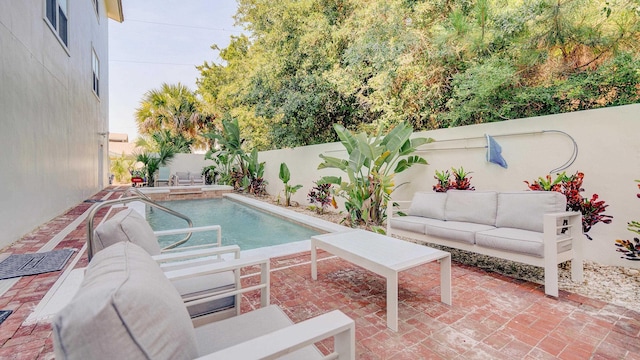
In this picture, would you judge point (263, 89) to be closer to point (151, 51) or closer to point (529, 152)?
point (529, 152)

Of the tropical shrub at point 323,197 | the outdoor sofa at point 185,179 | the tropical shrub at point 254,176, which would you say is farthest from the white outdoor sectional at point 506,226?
the outdoor sofa at point 185,179

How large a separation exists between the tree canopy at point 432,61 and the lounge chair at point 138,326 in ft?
18.6

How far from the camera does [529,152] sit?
475 cm

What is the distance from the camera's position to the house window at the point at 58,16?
22.0 ft

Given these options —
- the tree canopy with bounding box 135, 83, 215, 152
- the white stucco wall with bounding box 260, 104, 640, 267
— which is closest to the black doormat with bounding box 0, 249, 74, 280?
the white stucco wall with bounding box 260, 104, 640, 267

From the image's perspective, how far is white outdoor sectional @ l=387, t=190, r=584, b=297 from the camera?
3.21 meters

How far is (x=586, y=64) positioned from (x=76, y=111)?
1241 centimetres

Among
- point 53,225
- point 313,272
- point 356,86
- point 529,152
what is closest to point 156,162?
point 53,225

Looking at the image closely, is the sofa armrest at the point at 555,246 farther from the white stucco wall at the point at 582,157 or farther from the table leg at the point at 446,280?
the table leg at the point at 446,280

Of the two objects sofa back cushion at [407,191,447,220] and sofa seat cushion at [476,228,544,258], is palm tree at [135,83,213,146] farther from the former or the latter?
sofa seat cushion at [476,228,544,258]

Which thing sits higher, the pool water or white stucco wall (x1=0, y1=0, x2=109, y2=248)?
white stucco wall (x1=0, y1=0, x2=109, y2=248)

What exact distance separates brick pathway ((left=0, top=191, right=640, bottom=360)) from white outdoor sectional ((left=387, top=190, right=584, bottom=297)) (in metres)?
0.40

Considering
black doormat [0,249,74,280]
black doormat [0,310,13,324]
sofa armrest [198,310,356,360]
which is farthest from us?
black doormat [0,249,74,280]

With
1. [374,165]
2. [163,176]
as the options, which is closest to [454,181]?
[374,165]
